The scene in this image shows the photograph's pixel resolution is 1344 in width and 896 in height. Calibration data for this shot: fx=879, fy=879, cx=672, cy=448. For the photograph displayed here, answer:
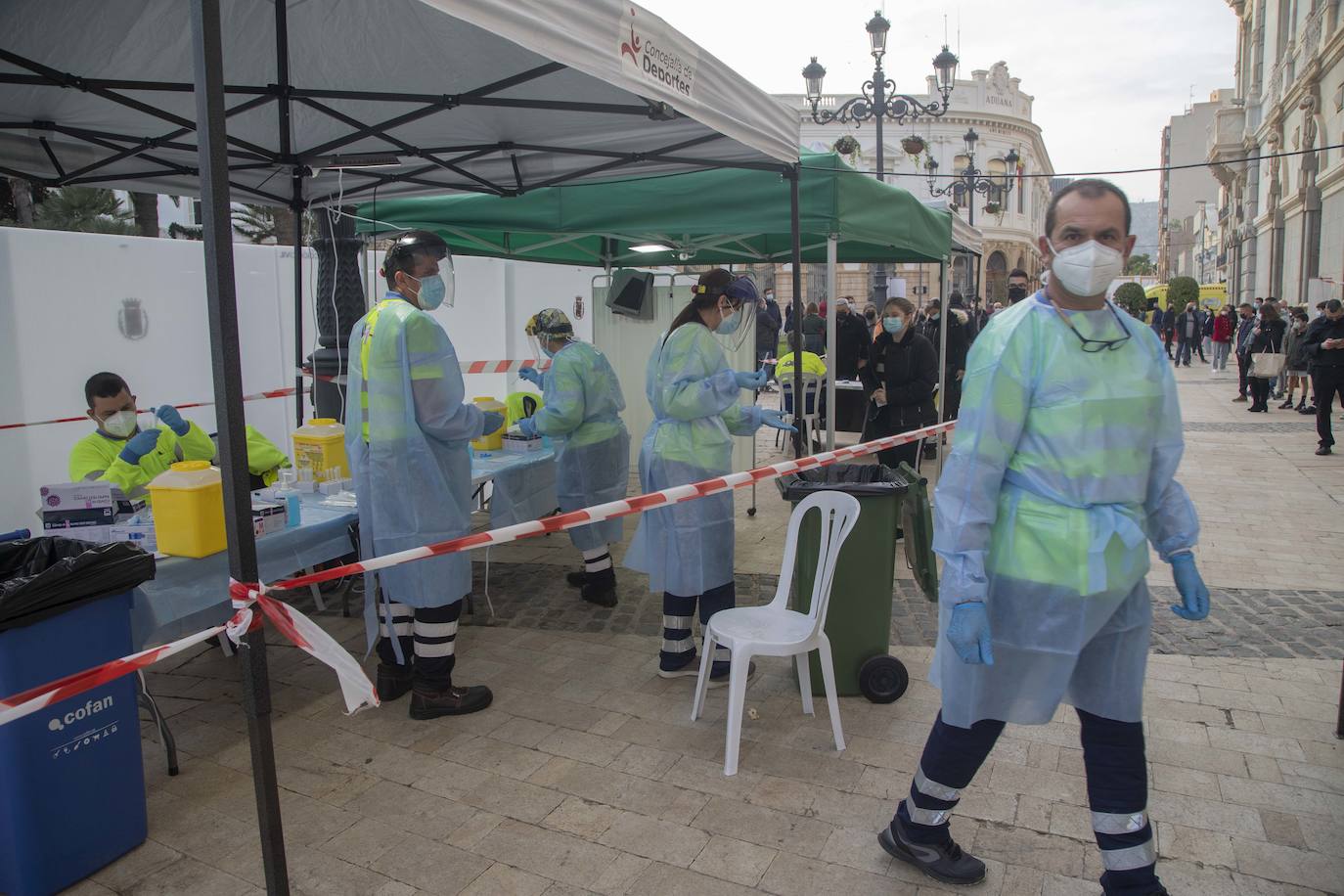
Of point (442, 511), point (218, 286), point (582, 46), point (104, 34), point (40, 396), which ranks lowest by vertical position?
point (442, 511)

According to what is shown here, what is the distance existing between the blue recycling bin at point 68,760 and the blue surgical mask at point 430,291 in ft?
5.24

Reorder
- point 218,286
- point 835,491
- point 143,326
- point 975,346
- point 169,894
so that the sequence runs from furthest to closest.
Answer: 1. point 143,326
2. point 835,491
3. point 169,894
4. point 975,346
5. point 218,286

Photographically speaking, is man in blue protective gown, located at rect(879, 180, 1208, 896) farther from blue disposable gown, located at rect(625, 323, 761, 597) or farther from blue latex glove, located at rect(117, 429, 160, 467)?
blue latex glove, located at rect(117, 429, 160, 467)

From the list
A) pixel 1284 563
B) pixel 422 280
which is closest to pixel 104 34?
pixel 422 280

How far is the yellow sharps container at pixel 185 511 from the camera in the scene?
9.90 feet

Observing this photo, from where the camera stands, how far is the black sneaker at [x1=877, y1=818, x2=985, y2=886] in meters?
2.48

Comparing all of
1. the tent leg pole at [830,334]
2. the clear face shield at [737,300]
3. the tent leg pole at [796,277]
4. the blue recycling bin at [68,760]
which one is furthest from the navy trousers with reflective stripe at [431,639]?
the tent leg pole at [830,334]

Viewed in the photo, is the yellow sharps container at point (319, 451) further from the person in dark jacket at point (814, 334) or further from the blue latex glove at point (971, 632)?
the person in dark jacket at point (814, 334)

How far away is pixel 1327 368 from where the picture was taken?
986 cm

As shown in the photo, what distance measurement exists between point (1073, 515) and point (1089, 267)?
594 millimetres

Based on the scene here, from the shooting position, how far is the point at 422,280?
12.0 feet

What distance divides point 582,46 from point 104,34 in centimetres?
244

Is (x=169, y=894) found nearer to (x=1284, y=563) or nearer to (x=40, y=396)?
(x=40, y=396)

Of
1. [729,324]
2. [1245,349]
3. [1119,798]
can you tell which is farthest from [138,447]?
[1245,349]
